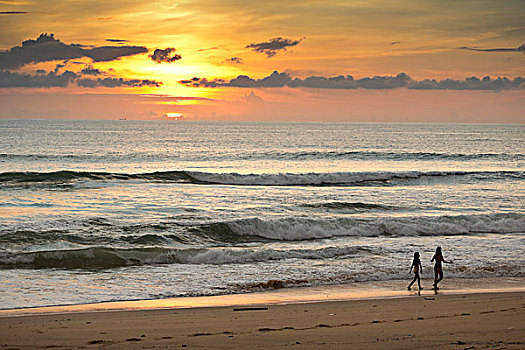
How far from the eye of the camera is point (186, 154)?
204ft

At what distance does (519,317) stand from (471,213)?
16843 millimetres

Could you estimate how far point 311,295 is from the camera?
12688 millimetres

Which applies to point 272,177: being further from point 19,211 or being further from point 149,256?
point 149,256

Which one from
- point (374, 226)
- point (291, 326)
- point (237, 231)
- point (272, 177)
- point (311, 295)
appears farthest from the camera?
point (272, 177)

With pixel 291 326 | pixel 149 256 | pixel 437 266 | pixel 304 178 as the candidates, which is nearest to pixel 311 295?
pixel 291 326

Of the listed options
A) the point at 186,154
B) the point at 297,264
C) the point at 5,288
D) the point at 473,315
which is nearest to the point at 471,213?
the point at 297,264

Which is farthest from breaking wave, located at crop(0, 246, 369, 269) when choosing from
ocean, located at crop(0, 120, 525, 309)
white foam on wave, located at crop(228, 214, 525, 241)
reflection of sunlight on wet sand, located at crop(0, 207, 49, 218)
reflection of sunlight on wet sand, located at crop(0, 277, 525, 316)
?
reflection of sunlight on wet sand, located at crop(0, 207, 49, 218)

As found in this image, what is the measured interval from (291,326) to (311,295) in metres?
3.68

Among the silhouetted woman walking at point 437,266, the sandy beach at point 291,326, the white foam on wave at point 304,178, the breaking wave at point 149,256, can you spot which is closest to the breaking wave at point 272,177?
the white foam on wave at point 304,178

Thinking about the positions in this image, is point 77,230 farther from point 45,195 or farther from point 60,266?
point 45,195

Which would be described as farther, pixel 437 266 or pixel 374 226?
pixel 374 226

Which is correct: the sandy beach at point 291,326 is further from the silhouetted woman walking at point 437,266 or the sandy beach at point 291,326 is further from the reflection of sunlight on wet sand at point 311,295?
the silhouetted woman walking at point 437,266

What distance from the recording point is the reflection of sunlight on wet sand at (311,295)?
11.3 metres

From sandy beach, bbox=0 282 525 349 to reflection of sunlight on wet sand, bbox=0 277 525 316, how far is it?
0.27 meters
